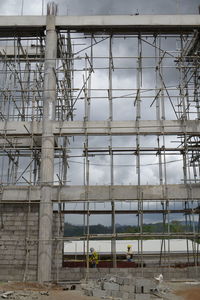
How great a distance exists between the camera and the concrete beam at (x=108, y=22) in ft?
54.6

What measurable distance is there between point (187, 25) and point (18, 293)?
13.7 metres

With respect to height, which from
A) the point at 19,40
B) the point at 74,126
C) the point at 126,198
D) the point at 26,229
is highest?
the point at 19,40

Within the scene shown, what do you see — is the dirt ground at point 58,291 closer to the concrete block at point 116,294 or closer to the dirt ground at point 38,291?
the dirt ground at point 38,291

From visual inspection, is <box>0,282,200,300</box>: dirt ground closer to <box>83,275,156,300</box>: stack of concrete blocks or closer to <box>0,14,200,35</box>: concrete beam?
<box>83,275,156,300</box>: stack of concrete blocks

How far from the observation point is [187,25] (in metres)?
16.7

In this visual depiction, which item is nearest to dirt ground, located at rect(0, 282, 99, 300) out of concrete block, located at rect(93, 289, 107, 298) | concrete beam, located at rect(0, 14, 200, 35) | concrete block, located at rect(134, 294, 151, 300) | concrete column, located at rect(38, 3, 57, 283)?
concrete block, located at rect(93, 289, 107, 298)

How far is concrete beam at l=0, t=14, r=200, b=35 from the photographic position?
16641mm

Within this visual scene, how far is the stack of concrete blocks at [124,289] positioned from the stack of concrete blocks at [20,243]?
8.65 feet

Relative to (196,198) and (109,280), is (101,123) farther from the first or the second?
(109,280)

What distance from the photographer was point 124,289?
11500mm

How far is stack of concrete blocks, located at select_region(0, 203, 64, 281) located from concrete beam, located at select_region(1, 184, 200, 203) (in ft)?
1.52

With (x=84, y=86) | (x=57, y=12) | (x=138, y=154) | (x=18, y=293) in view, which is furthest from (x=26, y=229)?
(x=57, y=12)

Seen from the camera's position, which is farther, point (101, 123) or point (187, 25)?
point (187, 25)

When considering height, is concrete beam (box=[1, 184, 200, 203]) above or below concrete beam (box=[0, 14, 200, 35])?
below
